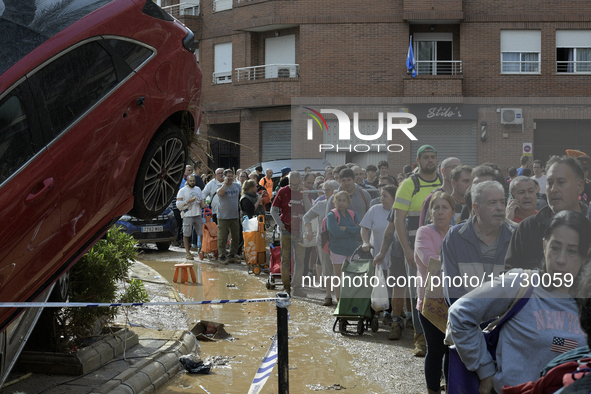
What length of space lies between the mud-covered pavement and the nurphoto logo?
2208 mm

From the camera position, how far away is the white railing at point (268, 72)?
28594 mm

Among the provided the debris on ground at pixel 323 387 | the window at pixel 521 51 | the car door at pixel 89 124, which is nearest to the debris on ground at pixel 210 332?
the debris on ground at pixel 323 387

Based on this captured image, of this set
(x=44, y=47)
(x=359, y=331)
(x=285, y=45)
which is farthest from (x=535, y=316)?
(x=285, y=45)

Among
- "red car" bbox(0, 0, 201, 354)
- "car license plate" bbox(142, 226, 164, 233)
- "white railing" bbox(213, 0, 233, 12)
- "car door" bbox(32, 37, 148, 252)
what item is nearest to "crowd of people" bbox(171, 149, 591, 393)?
"red car" bbox(0, 0, 201, 354)

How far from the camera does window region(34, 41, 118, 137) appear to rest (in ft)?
13.6

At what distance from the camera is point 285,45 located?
94.6ft

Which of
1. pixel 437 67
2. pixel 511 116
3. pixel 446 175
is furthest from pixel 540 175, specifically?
pixel 437 67

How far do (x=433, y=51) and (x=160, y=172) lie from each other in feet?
78.4

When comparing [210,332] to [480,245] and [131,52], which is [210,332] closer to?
[131,52]

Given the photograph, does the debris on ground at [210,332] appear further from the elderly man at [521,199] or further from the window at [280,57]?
the window at [280,57]

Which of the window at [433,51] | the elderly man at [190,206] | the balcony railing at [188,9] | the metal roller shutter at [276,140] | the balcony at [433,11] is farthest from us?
the balcony railing at [188,9]

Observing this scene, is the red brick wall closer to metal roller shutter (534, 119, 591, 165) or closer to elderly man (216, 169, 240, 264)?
elderly man (216, 169, 240, 264)

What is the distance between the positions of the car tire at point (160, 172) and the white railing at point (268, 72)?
2329 cm

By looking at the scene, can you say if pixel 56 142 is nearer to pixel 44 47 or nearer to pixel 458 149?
pixel 44 47
